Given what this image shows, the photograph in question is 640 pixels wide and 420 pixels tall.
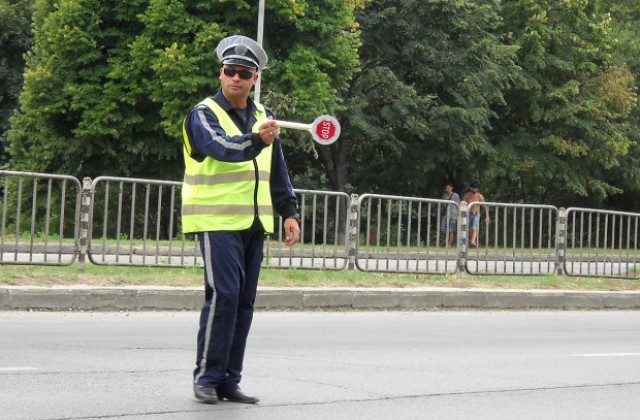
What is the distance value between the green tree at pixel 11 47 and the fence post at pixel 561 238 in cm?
3353

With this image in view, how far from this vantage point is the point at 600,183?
4884 centimetres

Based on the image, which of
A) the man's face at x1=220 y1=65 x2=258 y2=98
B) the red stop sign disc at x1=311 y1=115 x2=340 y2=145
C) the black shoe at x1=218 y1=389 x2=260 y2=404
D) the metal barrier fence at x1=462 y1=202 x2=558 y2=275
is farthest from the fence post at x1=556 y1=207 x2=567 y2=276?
the man's face at x1=220 y1=65 x2=258 y2=98

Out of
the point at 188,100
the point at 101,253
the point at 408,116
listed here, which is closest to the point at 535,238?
the point at 101,253

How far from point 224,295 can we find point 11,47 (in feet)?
152

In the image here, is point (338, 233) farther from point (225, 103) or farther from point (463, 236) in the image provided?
point (225, 103)

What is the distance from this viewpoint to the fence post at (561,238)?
19891 millimetres

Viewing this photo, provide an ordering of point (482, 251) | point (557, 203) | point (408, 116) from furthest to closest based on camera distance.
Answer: point (557, 203)
point (408, 116)
point (482, 251)

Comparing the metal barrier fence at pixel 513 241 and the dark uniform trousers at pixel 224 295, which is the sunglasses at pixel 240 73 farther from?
the metal barrier fence at pixel 513 241

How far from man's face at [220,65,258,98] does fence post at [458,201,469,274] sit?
11.7 metres

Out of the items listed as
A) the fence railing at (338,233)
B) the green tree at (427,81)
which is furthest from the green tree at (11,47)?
the fence railing at (338,233)

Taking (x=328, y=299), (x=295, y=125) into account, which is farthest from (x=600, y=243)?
(x=295, y=125)

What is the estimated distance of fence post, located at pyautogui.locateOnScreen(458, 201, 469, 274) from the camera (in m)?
18.5

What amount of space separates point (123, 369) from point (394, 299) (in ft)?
25.7

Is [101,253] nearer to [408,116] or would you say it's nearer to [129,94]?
[129,94]
